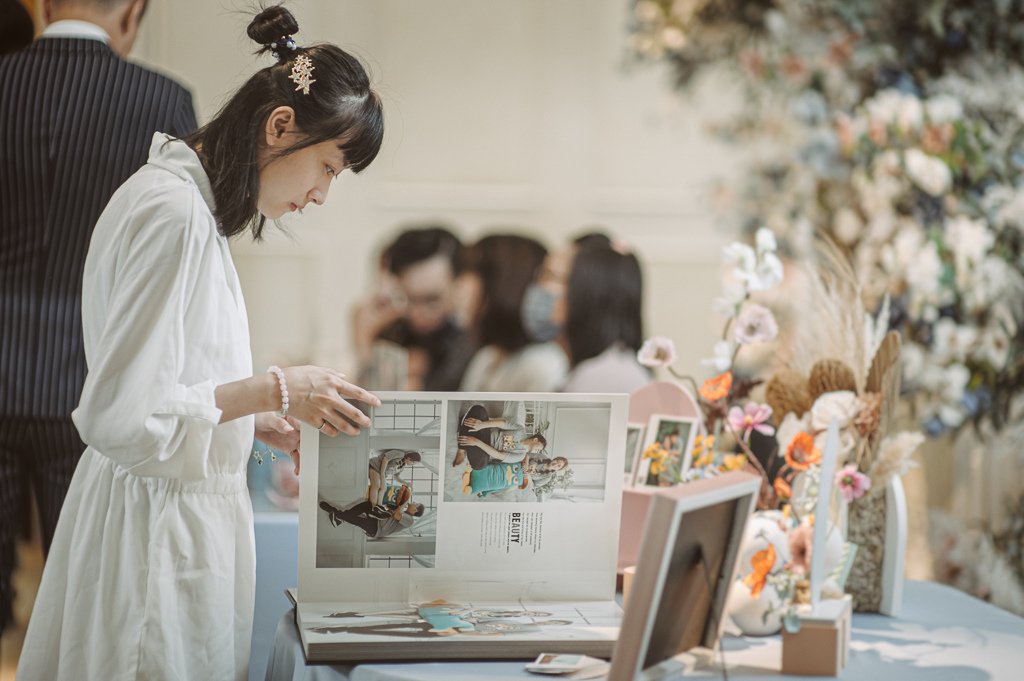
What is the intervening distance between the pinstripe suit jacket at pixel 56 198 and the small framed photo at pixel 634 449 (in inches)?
36.6

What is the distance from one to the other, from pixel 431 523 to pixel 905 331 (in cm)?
263

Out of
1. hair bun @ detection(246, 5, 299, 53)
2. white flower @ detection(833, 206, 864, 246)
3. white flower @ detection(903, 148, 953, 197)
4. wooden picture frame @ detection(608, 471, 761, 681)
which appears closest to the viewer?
wooden picture frame @ detection(608, 471, 761, 681)

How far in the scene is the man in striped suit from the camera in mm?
1890

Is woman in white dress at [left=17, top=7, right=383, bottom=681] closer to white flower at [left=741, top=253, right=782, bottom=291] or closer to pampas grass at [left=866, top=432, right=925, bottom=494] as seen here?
white flower at [left=741, top=253, right=782, bottom=291]

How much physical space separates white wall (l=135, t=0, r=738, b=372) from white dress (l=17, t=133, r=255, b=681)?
286cm

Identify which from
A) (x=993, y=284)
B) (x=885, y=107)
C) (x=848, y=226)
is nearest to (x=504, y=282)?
(x=848, y=226)

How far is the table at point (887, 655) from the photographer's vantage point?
126 centimetres

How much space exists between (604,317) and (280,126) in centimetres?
244

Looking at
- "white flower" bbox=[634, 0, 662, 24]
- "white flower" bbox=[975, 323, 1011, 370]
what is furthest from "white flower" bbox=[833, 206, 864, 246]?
"white flower" bbox=[634, 0, 662, 24]

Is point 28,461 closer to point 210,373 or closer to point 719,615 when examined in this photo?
point 210,373

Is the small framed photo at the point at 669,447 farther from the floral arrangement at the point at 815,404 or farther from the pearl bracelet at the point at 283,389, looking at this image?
the pearl bracelet at the point at 283,389

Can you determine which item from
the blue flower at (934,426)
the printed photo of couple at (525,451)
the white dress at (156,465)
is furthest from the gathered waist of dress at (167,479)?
the blue flower at (934,426)

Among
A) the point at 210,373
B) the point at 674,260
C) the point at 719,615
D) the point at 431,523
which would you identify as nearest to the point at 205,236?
the point at 210,373

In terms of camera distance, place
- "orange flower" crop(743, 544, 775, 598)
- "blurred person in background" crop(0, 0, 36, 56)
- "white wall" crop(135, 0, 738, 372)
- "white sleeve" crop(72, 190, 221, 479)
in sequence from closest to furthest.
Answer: "white sleeve" crop(72, 190, 221, 479), "orange flower" crop(743, 544, 775, 598), "blurred person in background" crop(0, 0, 36, 56), "white wall" crop(135, 0, 738, 372)
